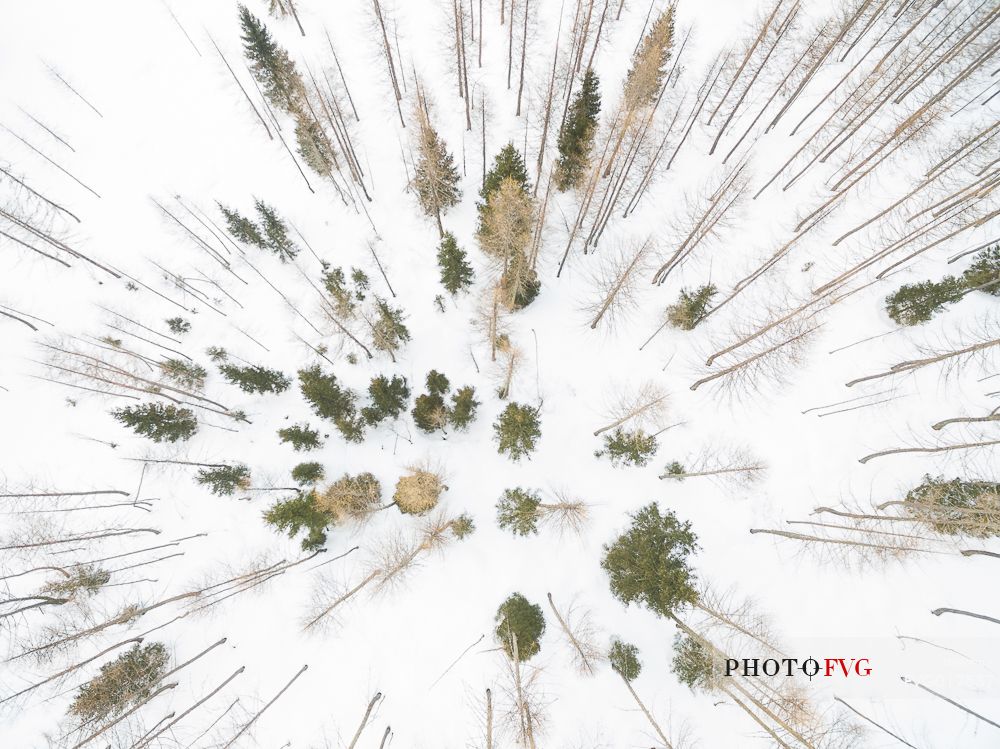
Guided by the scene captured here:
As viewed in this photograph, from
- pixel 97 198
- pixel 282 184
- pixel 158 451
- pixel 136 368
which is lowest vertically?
pixel 158 451

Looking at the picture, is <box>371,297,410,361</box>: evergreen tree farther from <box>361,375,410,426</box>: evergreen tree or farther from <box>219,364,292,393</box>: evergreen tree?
<box>219,364,292,393</box>: evergreen tree

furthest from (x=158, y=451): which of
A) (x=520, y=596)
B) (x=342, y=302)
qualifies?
(x=520, y=596)

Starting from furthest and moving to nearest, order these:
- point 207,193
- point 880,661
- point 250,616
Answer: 1. point 207,193
2. point 250,616
3. point 880,661

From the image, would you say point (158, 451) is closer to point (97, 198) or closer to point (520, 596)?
point (97, 198)

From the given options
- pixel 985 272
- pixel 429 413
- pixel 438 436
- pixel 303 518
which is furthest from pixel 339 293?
pixel 985 272

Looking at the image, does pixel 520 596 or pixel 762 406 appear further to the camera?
pixel 762 406

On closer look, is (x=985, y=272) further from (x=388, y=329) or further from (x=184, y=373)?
(x=184, y=373)
